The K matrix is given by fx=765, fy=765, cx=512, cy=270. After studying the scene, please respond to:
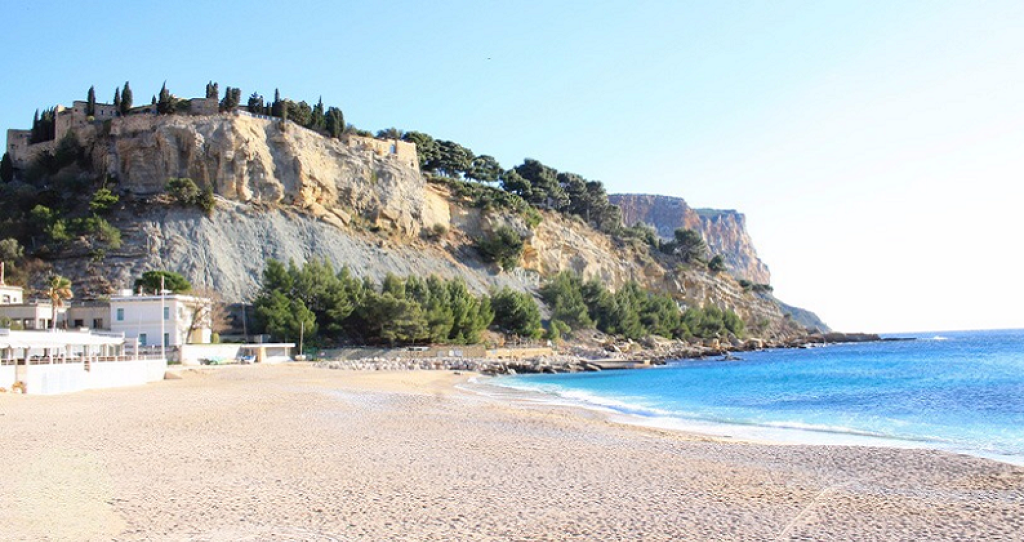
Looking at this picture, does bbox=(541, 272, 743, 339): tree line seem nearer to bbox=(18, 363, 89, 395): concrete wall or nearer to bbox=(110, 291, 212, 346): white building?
bbox=(110, 291, 212, 346): white building

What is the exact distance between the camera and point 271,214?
62.0 m

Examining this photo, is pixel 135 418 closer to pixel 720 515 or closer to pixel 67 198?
pixel 720 515

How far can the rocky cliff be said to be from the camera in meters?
55.2

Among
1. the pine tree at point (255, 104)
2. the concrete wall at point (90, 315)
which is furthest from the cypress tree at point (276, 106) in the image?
the concrete wall at point (90, 315)

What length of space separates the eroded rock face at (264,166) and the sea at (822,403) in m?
29.9

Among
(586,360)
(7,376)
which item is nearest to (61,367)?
(7,376)

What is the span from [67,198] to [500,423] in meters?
53.4

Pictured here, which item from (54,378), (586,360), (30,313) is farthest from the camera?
(586,360)

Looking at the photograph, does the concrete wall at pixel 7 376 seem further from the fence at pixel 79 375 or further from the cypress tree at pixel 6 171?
the cypress tree at pixel 6 171

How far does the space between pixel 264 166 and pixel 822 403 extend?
162 feet

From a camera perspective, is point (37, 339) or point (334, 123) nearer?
point (37, 339)

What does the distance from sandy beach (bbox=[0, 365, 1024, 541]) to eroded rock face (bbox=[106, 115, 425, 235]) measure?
45238mm

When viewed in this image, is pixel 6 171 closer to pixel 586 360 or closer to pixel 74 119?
pixel 74 119

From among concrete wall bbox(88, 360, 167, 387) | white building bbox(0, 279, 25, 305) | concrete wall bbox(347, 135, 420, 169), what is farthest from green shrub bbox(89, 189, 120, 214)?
concrete wall bbox(88, 360, 167, 387)
